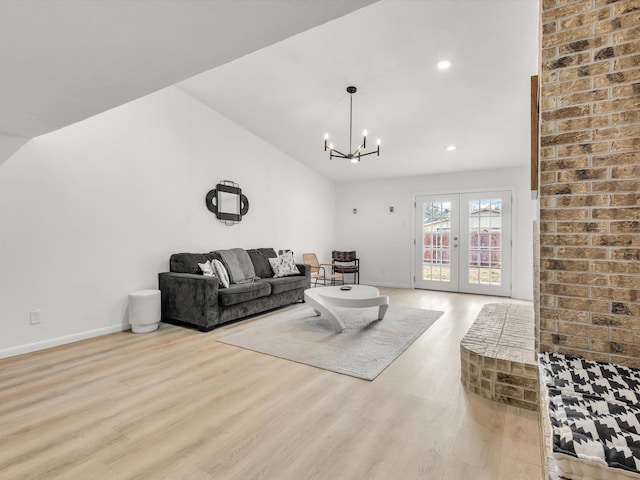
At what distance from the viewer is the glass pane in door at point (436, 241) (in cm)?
644

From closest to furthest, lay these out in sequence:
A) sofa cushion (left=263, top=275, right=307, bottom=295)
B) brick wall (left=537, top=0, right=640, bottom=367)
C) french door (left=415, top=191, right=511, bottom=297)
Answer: brick wall (left=537, top=0, right=640, bottom=367) → sofa cushion (left=263, top=275, right=307, bottom=295) → french door (left=415, top=191, right=511, bottom=297)

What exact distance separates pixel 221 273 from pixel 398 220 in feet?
13.7

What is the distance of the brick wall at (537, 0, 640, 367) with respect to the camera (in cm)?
152

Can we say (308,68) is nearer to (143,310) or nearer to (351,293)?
(351,293)

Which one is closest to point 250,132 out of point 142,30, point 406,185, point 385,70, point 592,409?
point 385,70

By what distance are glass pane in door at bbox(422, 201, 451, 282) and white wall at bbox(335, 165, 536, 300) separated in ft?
0.89

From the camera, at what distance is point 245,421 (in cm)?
195

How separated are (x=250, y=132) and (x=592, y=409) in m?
5.36

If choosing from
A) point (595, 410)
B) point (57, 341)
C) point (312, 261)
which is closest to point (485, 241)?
point (312, 261)

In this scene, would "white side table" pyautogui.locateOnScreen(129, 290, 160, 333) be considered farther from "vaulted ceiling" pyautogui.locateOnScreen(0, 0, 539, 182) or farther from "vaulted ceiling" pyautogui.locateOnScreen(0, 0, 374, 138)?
"vaulted ceiling" pyautogui.locateOnScreen(0, 0, 374, 138)

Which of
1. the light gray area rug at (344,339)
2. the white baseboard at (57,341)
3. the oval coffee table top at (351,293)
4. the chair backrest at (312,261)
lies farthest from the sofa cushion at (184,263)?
the chair backrest at (312,261)

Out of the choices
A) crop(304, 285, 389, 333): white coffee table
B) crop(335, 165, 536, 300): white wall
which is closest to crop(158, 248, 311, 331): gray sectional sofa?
crop(304, 285, 389, 333): white coffee table

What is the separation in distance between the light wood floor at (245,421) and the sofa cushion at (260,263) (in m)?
2.19

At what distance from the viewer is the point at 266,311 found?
4695 millimetres
